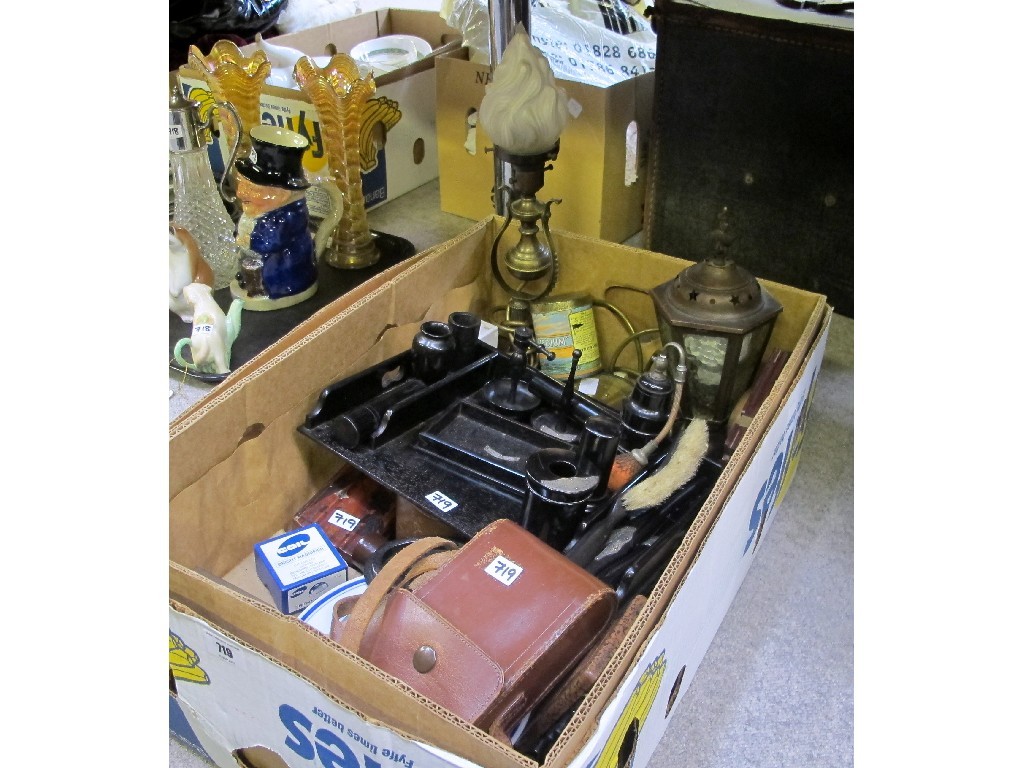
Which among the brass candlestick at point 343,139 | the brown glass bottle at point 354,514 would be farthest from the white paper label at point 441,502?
the brass candlestick at point 343,139

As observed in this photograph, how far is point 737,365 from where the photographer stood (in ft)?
3.20

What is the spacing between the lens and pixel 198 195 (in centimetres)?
126

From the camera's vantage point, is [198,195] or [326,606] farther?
[198,195]

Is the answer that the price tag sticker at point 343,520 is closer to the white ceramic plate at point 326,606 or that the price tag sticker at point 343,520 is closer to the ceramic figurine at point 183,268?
the white ceramic plate at point 326,606

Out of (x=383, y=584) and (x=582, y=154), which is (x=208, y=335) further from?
(x=582, y=154)

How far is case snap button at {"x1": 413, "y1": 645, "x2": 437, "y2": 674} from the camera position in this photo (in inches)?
23.5

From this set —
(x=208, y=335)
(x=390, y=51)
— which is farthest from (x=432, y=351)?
(x=390, y=51)

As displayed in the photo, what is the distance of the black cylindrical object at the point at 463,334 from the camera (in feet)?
3.31

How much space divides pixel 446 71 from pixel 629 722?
1.20 m

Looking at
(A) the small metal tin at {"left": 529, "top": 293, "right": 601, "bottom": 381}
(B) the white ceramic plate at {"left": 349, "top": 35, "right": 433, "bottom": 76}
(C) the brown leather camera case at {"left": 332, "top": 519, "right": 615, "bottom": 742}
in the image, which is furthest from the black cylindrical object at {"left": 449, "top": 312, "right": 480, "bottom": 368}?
(B) the white ceramic plate at {"left": 349, "top": 35, "right": 433, "bottom": 76}

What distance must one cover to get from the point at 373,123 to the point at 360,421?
754mm

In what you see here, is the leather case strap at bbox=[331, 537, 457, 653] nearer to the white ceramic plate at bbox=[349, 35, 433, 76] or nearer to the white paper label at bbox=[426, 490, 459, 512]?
the white paper label at bbox=[426, 490, 459, 512]

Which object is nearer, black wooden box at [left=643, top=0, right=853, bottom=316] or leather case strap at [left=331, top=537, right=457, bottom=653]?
leather case strap at [left=331, top=537, right=457, bottom=653]

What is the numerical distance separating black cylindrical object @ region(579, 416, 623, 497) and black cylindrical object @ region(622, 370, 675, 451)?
0.40 ft
